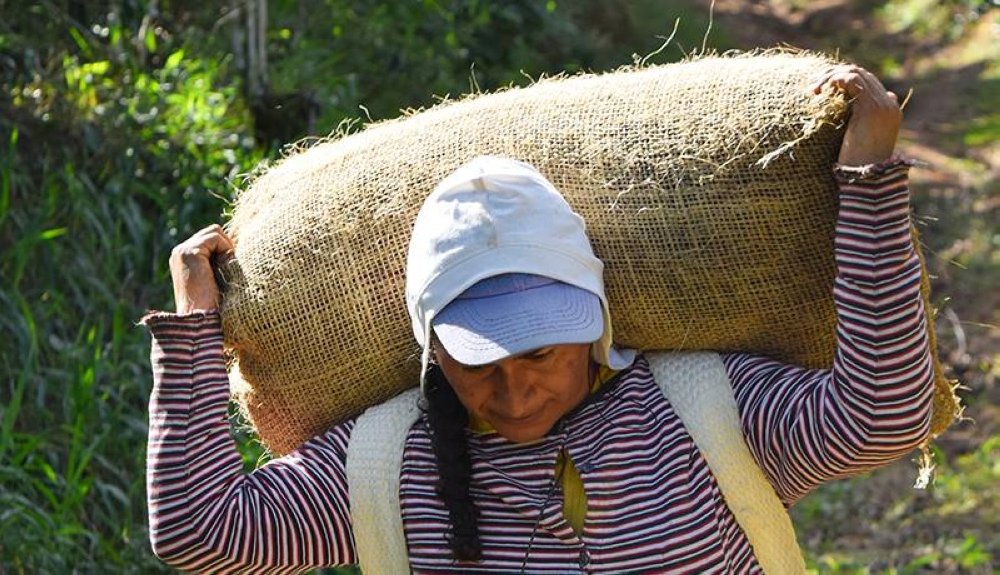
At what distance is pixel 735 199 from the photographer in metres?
2.28

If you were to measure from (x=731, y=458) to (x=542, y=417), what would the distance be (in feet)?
0.92

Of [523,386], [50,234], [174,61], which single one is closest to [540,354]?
[523,386]

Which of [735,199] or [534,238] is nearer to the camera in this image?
[534,238]

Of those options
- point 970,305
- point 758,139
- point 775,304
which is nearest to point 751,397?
point 775,304

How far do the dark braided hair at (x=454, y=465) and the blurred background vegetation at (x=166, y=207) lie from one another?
2.76 feet

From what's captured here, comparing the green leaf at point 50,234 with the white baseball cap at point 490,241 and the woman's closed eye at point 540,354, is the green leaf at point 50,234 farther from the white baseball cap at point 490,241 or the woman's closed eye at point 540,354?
the woman's closed eye at point 540,354

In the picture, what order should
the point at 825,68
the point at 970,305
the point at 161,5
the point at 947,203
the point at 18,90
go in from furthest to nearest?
the point at 947,203
the point at 970,305
the point at 161,5
the point at 18,90
the point at 825,68

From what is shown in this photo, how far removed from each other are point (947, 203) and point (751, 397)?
6.06 m

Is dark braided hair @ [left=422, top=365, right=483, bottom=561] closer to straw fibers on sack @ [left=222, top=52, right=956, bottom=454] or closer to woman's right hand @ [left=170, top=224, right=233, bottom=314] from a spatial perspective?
straw fibers on sack @ [left=222, top=52, right=956, bottom=454]

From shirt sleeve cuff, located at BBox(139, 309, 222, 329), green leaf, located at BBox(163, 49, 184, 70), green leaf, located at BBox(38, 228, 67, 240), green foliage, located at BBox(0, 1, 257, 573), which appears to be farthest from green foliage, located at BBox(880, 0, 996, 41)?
shirt sleeve cuff, located at BBox(139, 309, 222, 329)

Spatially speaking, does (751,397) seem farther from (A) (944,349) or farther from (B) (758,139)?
(A) (944,349)

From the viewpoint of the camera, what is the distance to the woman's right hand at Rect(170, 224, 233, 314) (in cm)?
233

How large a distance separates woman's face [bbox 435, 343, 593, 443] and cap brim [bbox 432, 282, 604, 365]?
29mm

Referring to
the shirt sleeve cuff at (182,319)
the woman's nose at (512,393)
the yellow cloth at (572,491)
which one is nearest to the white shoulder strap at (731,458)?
the yellow cloth at (572,491)
